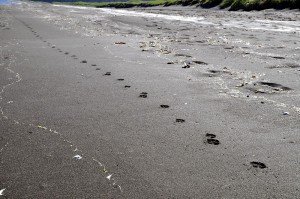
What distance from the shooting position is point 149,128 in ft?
15.4

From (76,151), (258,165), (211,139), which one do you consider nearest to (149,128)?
(211,139)

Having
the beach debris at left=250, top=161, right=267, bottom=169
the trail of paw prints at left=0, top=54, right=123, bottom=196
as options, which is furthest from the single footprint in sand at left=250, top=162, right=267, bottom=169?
the trail of paw prints at left=0, top=54, right=123, bottom=196

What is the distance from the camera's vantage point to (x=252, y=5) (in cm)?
3288

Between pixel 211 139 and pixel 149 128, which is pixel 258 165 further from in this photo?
pixel 149 128

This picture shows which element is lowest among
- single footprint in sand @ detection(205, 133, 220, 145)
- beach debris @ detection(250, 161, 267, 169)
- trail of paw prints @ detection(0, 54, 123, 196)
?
trail of paw prints @ detection(0, 54, 123, 196)

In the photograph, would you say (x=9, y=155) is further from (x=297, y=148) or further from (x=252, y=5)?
(x=252, y=5)

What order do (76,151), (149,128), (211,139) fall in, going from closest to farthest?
(76,151) < (211,139) < (149,128)

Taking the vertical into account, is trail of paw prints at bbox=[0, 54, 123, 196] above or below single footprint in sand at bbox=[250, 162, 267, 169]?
below

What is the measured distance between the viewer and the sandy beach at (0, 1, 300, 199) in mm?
3346

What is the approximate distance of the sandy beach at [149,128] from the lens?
3346mm

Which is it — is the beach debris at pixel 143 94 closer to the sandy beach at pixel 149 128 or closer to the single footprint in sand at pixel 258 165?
the sandy beach at pixel 149 128

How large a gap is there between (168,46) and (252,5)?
77.7ft

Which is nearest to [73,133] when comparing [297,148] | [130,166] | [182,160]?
[130,166]

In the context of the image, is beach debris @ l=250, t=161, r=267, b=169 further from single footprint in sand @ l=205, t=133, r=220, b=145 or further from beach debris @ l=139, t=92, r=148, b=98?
beach debris @ l=139, t=92, r=148, b=98
